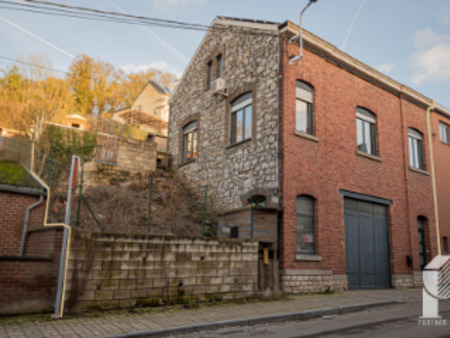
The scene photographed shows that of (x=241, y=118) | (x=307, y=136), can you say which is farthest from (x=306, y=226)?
(x=241, y=118)

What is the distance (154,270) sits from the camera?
27.5 ft

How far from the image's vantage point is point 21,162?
1098 cm

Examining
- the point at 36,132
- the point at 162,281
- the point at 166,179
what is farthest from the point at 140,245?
the point at 36,132

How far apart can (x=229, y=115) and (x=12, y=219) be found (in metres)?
8.41

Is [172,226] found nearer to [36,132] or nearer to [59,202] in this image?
[59,202]

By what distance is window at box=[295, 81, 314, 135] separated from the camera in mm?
12828

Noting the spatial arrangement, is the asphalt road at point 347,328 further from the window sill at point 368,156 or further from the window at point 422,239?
the window at point 422,239

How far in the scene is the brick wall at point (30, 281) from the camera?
6.87m

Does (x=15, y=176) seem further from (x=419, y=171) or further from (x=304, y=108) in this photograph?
(x=419, y=171)

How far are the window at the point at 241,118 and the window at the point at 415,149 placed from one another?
8333 mm

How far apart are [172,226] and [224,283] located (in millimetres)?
3901

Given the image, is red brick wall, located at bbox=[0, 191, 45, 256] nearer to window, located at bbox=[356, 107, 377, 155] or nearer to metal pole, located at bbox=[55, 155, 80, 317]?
metal pole, located at bbox=[55, 155, 80, 317]

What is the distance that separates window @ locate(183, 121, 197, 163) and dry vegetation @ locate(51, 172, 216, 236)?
1.75 metres

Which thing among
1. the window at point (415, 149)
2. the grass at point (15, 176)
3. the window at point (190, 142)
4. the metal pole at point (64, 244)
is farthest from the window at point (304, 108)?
the grass at point (15, 176)
